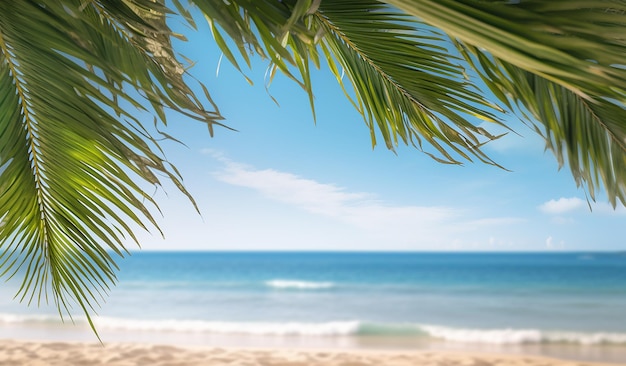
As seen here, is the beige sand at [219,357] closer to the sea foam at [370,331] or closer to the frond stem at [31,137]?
the sea foam at [370,331]

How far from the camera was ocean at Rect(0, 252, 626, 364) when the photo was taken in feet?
18.5

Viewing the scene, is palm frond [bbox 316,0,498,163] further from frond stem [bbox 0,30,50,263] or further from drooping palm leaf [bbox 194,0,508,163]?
frond stem [bbox 0,30,50,263]

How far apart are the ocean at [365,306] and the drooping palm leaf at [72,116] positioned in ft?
15.0

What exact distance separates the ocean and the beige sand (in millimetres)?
715

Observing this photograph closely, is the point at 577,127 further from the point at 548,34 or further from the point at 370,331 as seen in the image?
the point at 370,331

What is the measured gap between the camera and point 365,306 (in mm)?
9492

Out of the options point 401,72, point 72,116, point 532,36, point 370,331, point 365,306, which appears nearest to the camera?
point 532,36

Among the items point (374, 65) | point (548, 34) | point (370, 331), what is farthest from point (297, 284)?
point (548, 34)

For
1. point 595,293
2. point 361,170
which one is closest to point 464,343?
point 595,293

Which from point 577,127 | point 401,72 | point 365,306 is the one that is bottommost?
point 365,306

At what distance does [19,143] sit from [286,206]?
54.6ft

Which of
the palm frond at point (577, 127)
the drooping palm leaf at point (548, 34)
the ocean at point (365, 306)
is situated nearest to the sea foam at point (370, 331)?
the ocean at point (365, 306)

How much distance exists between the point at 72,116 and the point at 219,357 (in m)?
3.73

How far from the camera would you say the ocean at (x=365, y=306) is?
5.63 meters
